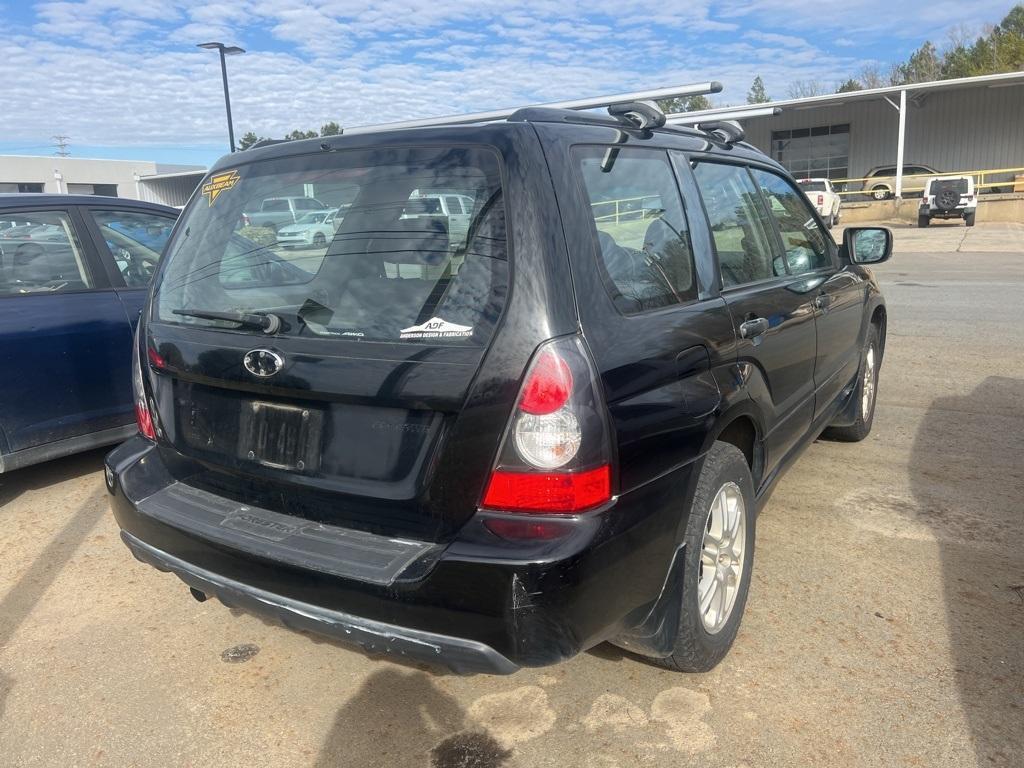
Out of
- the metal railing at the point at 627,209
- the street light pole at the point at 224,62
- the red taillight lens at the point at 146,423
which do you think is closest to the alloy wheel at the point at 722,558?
the metal railing at the point at 627,209

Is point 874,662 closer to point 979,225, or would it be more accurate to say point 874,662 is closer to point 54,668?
point 54,668

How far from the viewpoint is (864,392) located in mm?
4984

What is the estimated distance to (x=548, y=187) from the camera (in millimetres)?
2221

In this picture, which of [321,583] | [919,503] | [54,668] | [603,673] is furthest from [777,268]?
[54,668]

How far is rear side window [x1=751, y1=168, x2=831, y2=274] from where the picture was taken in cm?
372

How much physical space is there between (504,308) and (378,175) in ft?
2.13

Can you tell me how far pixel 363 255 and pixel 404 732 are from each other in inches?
57.1

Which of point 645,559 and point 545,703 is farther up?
point 645,559

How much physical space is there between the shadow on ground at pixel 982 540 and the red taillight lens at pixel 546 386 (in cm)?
159

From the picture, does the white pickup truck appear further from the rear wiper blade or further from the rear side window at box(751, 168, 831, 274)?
the rear wiper blade

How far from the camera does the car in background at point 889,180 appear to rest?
101 feet

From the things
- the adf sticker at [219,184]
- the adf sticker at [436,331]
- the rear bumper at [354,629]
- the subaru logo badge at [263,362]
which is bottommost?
the rear bumper at [354,629]

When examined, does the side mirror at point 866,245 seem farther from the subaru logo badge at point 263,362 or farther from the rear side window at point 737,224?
the subaru logo badge at point 263,362

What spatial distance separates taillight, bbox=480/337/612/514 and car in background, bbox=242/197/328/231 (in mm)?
1136
